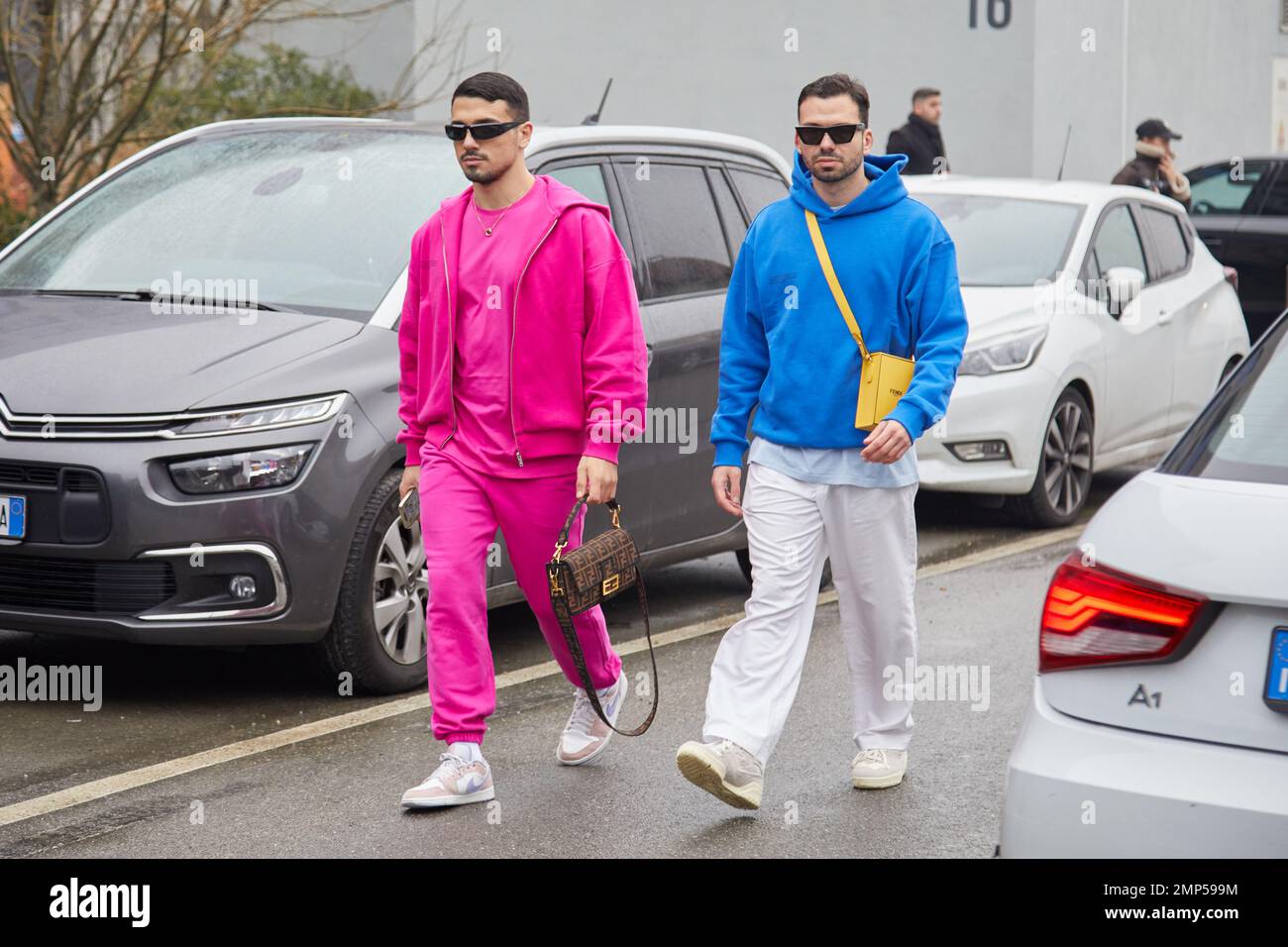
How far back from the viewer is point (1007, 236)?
35.2ft

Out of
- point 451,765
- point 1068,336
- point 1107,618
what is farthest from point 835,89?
point 1068,336

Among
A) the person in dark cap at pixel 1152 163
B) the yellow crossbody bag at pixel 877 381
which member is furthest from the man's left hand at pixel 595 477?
the person in dark cap at pixel 1152 163

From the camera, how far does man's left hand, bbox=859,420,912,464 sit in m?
4.94

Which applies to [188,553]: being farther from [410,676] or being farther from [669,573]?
[669,573]

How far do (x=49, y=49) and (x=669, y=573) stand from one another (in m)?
5.05

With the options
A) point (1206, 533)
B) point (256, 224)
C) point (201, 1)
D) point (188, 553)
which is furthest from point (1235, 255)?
point (1206, 533)

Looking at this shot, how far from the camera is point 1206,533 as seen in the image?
3312mm

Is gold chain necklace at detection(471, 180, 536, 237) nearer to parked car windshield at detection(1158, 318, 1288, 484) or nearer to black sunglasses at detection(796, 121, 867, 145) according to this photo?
black sunglasses at detection(796, 121, 867, 145)

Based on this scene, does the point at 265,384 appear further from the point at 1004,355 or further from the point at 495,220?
the point at 1004,355

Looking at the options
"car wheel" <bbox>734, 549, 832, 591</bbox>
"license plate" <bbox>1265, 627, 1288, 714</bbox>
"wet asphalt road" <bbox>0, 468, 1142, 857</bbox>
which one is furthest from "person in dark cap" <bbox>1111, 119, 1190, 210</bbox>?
"license plate" <bbox>1265, 627, 1288, 714</bbox>

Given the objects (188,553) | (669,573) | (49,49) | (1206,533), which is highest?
(49,49)

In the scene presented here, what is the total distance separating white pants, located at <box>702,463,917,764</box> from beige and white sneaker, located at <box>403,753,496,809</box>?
0.60 metres

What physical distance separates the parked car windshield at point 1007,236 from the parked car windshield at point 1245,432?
254 inches

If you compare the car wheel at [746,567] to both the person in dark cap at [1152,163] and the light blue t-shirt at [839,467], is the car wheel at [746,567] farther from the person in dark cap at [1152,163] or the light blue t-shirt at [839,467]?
the person in dark cap at [1152,163]
